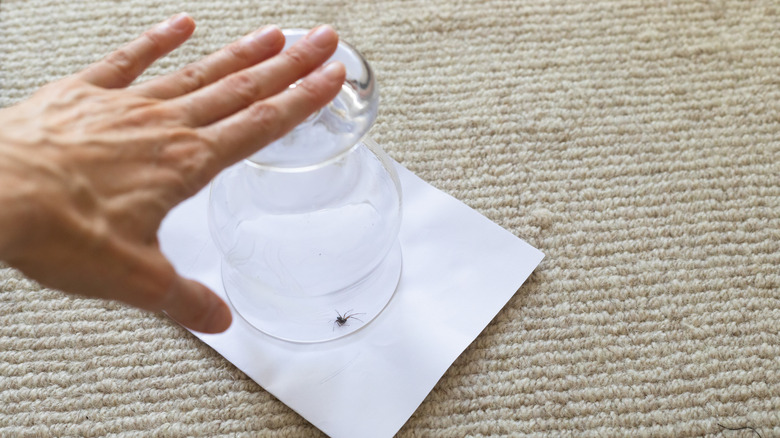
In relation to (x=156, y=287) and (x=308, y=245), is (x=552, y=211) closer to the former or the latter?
(x=308, y=245)

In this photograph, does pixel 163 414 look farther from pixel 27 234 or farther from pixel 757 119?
pixel 757 119

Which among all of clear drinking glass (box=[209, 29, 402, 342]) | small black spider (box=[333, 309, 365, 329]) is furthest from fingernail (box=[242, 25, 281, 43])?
small black spider (box=[333, 309, 365, 329])

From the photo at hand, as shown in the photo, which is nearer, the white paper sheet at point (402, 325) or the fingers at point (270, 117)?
the fingers at point (270, 117)

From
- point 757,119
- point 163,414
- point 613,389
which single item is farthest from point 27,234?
point 757,119

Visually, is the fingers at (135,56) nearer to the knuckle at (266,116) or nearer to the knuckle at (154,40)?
the knuckle at (154,40)

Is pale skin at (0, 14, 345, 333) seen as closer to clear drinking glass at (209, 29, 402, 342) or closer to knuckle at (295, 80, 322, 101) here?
knuckle at (295, 80, 322, 101)

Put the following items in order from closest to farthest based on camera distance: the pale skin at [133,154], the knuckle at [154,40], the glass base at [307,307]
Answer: the pale skin at [133,154] < the knuckle at [154,40] < the glass base at [307,307]

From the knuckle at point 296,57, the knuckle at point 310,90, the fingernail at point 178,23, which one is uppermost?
the fingernail at point 178,23

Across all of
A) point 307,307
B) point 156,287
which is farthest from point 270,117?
point 307,307

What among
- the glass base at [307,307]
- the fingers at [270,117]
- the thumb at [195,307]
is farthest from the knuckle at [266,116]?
the glass base at [307,307]
